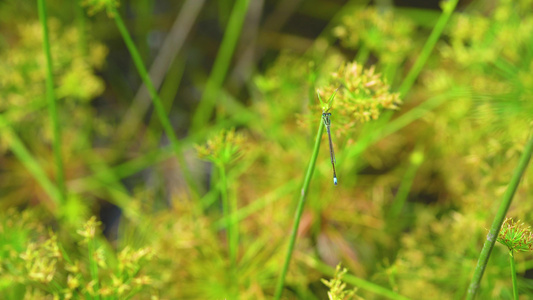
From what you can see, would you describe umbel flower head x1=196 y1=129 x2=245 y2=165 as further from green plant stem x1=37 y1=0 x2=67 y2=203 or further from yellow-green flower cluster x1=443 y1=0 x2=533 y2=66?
yellow-green flower cluster x1=443 y1=0 x2=533 y2=66

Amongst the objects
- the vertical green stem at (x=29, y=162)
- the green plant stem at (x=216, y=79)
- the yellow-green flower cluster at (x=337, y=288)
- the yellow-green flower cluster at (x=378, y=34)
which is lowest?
the vertical green stem at (x=29, y=162)

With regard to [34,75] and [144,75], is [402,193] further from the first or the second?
[34,75]

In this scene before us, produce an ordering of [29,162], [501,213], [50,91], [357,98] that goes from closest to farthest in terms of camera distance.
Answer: [501,213] < [357,98] < [50,91] < [29,162]

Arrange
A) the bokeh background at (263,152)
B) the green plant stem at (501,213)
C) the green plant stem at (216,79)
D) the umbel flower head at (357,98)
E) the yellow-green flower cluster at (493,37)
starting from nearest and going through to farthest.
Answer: the green plant stem at (501,213) < the umbel flower head at (357,98) < the bokeh background at (263,152) < the yellow-green flower cluster at (493,37) < the green plant stem at (216,79)

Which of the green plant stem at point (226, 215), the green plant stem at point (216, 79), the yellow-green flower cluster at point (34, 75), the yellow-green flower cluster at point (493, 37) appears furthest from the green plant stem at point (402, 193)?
the yellow-green flower cluster at point (34, 75)

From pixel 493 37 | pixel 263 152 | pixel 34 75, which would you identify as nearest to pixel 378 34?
pixel 493 37

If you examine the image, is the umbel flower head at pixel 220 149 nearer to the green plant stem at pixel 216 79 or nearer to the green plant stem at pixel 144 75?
the green plant stem at pixel 144 75

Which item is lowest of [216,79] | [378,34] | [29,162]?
[29,162]

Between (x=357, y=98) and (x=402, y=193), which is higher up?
(x=357, y=98)
